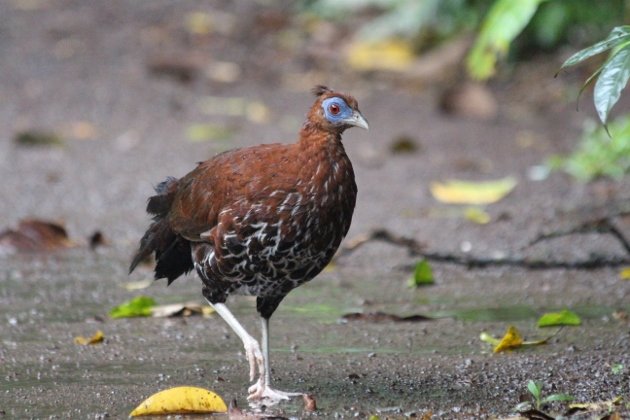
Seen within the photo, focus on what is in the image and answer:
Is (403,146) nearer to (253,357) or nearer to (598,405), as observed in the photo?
(253,357)

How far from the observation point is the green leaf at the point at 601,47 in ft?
12.5

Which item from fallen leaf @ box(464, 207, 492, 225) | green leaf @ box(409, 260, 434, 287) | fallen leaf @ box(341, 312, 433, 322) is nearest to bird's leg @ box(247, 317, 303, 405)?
fallen leaf @ box(341, 312, 433, 322)

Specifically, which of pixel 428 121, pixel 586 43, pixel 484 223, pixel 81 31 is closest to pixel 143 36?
pixel 81 31

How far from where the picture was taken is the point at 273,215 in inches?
171

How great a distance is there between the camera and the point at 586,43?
37.0 feet

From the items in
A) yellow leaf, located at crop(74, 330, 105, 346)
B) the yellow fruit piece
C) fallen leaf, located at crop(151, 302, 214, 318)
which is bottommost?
the yellow fruit piece

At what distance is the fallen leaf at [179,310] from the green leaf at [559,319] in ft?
5.29

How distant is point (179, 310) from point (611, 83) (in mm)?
2607

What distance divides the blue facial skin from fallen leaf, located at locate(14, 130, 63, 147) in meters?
5.85

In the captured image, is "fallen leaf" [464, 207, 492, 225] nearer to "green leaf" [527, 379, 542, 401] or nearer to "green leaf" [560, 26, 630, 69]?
"green leaf" [527, 379, 542, 401]

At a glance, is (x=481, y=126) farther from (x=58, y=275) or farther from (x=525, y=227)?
(x=58, y=275)

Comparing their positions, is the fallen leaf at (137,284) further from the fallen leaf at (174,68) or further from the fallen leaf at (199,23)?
the fallen leaf at (199,23)

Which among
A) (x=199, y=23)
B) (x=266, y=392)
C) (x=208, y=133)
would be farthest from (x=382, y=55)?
(x=266, y=392)

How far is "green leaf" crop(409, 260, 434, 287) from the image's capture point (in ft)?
20.1
